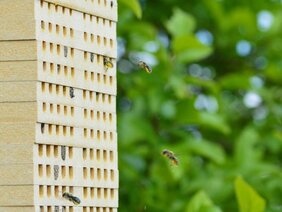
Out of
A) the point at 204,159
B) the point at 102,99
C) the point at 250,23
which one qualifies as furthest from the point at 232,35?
the point at 102,99

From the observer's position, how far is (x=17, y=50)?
1878 mm

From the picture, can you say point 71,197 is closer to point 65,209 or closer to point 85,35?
point 65,209

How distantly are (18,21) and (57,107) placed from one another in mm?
176

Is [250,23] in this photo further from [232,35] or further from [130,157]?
[130,157]

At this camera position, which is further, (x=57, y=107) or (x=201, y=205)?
(x=201, y=205)

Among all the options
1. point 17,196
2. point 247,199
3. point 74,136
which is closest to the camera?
point 17,196

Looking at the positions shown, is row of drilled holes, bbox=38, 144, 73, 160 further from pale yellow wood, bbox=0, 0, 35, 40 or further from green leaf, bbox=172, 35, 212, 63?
green leaf, bbox=172, 35, 212, 63

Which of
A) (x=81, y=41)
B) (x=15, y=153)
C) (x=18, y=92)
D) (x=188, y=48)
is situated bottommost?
(x=15, y=153)

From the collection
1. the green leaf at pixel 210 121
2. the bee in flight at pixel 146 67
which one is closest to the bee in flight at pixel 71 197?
the bee in flight at pixel 146 67

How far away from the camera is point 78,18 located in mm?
1973

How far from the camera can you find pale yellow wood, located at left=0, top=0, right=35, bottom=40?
188 centimetres

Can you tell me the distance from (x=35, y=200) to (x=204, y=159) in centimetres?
256

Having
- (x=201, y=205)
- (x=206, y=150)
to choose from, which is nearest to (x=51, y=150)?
(x=201, y=205)

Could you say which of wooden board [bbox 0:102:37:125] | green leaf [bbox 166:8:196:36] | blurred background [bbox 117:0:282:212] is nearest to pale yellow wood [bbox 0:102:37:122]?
wooden board [bbox 0:102:37:125]
